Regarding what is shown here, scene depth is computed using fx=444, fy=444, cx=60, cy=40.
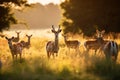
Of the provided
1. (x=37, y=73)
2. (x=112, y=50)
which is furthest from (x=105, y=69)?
(x=37, y=73)

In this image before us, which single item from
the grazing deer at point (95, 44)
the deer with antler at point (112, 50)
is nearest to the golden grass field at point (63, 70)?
the deer with antler at point (112, 50)

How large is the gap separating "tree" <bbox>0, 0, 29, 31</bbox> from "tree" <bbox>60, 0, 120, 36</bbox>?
781cm

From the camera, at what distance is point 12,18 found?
28.8m

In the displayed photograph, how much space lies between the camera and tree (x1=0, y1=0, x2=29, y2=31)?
2808 cm

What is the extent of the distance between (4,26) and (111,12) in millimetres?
9875

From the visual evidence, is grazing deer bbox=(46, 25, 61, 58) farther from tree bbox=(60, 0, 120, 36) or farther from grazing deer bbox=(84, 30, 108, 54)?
tree bbox=(60, 0, 120, 36)

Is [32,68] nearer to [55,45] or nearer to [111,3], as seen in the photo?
[55,45]

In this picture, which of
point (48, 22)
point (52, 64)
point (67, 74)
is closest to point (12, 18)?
point (52, 64)

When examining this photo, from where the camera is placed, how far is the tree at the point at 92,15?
34.5 metres

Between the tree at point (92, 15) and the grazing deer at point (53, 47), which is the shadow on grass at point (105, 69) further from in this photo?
the tree at point (92, 15)

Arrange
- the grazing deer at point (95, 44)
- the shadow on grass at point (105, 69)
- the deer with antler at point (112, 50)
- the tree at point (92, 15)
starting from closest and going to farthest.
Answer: the shadow on grass at point (105, 69), the deer with antler at point (112, 50), the grazing deer at point (95, 44), the tree at point (92, 15)

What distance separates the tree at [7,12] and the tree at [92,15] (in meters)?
7.81

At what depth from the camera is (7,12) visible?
2823cm

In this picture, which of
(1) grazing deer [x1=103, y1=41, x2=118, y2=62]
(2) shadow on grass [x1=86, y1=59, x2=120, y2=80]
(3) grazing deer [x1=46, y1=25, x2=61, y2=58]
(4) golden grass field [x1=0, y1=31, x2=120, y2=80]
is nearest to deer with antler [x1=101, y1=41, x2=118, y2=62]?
(1) grazing deer [x1=103, y1=41, x2=118, y2=62]
